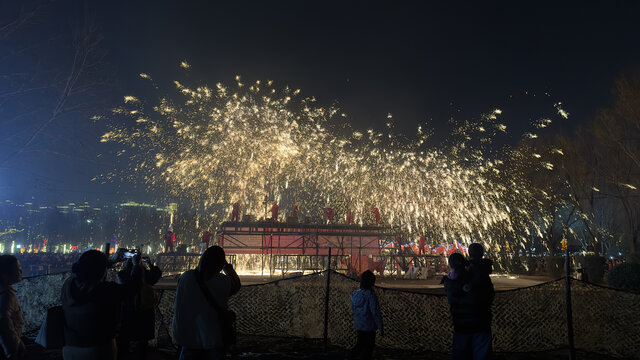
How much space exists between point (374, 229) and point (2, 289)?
74.3 feet

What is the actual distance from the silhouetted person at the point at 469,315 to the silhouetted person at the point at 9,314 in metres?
5.28

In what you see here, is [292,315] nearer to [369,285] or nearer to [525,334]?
[369,285]

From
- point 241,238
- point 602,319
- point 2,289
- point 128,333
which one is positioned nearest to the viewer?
point 2,289

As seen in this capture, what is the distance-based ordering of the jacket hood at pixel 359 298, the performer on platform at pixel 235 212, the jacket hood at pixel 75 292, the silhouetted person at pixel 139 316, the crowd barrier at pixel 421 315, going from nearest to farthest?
the jacket hood at pixel 75 292 → the silhouetted person at pixel 139 316 → the jacket hood at pixel 359 298 → the crowd barrier at pixel 421 315 → the performer on platform at pixel 235 212

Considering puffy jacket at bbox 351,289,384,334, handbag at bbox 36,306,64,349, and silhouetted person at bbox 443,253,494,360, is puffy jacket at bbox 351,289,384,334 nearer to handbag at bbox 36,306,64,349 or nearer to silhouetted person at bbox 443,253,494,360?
silhouetted person at bbox 443,253,494,360

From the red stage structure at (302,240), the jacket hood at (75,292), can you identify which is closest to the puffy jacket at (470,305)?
the jacket hood at (75,292)

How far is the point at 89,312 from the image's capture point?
3.48m

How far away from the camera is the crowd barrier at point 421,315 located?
7.29m

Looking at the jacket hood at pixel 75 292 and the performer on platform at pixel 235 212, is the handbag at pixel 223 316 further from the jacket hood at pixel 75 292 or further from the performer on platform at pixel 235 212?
the performer on platform at pixel 235 212

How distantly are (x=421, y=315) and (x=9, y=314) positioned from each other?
693cm

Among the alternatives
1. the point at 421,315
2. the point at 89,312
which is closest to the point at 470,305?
the point at 421,315

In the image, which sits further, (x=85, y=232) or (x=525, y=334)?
(x=85, y=232)

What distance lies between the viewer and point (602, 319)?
7.36 m

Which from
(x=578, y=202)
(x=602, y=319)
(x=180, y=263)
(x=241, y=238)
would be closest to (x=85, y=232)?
(x=180, y=263)
